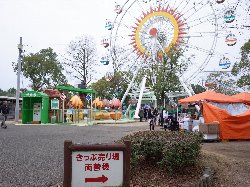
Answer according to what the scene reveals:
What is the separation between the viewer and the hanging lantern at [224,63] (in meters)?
29.2

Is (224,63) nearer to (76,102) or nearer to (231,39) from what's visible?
(231,39)

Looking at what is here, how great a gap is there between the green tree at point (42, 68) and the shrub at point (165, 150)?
41.8 metres

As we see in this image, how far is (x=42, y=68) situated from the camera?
1845 inches

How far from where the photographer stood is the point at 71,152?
406 cm

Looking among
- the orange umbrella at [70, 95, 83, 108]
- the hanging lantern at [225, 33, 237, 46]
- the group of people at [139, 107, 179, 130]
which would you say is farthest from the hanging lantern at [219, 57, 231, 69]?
the orange umbrella at [70, 95, 83, 108]

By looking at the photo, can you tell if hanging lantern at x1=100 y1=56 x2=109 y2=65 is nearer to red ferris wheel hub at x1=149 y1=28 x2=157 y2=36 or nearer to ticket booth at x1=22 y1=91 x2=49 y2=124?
red ferris wheel hub at x1=149 y1=28 x2=157 y2=36

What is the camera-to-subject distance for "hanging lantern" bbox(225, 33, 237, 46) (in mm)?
27702

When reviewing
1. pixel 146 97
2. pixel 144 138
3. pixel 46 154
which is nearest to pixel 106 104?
pixel 146 97

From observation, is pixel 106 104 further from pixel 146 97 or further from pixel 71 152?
pixel 71 152

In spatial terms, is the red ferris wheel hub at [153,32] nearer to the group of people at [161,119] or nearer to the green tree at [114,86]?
the group of people at [161,119]

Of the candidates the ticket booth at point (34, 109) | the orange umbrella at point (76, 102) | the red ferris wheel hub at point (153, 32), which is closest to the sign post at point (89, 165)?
the ticket booth at point (34, 109)

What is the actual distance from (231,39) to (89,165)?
2580 cm

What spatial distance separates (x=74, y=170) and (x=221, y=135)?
1228 cm

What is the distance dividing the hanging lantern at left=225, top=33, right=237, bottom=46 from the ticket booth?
1452 cm
